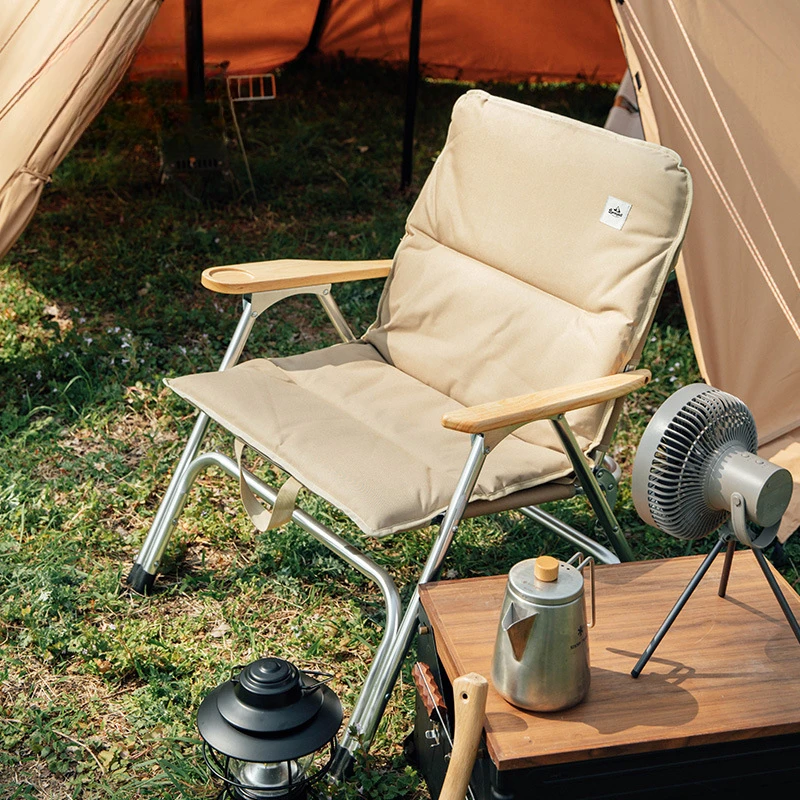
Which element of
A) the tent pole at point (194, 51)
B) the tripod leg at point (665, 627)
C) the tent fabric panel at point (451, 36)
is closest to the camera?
the tripod leg at point (665, 627)

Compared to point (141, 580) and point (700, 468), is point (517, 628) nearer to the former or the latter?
point (700, 468)

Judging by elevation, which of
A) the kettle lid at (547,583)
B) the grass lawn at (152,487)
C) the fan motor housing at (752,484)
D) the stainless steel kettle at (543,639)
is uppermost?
the fan motor housing at (752,484)

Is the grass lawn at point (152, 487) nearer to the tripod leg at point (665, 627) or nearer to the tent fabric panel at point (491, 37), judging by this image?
the tripod leg at point (665, 627)

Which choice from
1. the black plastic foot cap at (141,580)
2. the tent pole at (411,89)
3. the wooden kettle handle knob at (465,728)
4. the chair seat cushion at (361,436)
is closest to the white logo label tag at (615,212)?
the chair seat cushion at (361,436)

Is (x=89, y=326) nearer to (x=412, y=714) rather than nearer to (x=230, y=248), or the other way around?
(x=230, y=248)

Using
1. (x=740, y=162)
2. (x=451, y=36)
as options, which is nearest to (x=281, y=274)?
(x=740, y=162)

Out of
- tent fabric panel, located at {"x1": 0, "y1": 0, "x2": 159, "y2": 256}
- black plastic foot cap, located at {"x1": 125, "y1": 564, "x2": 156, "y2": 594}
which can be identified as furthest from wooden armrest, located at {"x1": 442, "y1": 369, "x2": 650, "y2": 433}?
tent fabric panel, located at {"x1": 0, "y1": 0, "x2": 159, "y2": 256}

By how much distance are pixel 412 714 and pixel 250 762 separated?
0.54m

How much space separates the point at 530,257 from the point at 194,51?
279cm

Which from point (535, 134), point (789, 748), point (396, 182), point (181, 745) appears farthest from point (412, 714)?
point (396, 182)

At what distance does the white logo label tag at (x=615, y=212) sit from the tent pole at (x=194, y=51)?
289cm

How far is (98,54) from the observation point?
3.02 metres

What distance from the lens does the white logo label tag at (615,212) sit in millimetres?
2357

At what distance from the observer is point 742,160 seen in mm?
3072
